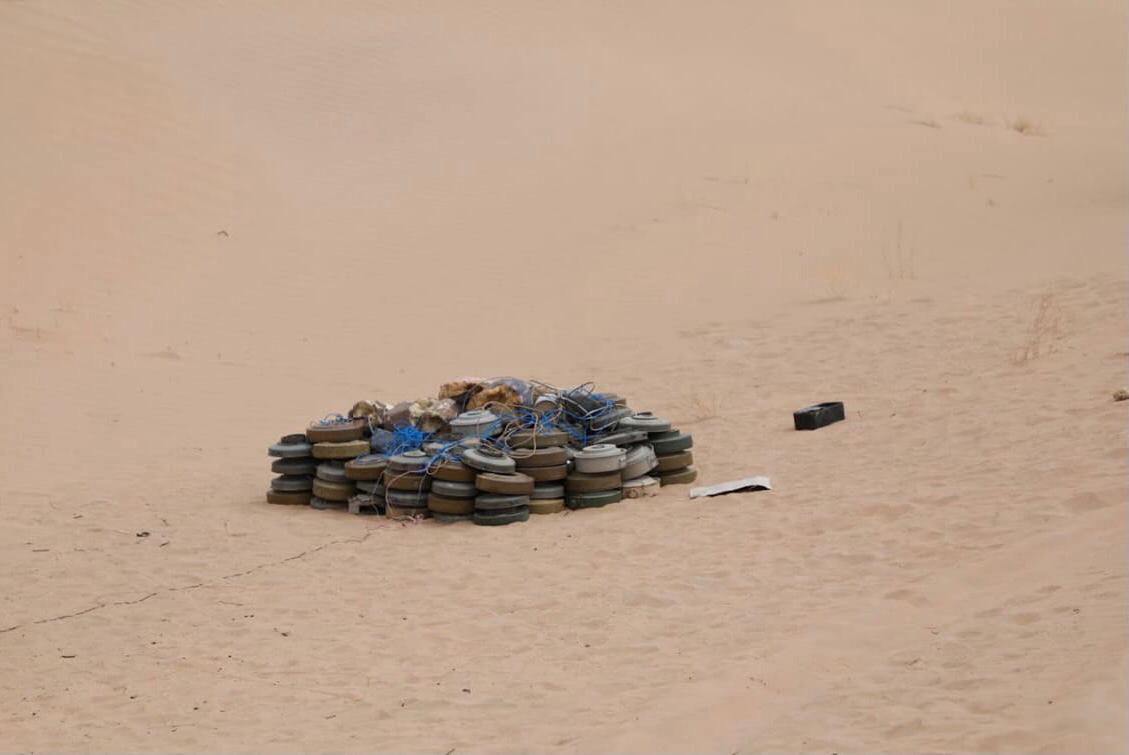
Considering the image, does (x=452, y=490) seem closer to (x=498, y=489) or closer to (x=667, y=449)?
(x=498, y=489)

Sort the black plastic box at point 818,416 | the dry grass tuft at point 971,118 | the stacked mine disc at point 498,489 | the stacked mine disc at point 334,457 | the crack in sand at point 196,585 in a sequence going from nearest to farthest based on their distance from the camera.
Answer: the crack in sand at point 196,585 → the stacked mine disc at point 498,489 → the stacked mine disc at point 334,457 → the black plastic box at point 818,416 → the dry grass tuft at point 971,118

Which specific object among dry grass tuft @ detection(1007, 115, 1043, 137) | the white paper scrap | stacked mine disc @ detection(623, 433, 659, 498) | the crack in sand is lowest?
the crack in sand

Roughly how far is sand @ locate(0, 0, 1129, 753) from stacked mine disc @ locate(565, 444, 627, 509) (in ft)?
0.70

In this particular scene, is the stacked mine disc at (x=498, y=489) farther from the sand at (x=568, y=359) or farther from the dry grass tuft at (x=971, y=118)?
the dry grass tuft at (x=971, y=118)

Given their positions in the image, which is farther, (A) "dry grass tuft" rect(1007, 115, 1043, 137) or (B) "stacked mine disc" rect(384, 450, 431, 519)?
(A) "dry grass tuft" rect(1007, 115, 1043, 137)

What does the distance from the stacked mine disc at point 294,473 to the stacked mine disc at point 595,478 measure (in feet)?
6.04

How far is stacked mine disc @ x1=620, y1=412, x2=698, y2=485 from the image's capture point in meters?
9.85

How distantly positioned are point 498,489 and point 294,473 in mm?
1648

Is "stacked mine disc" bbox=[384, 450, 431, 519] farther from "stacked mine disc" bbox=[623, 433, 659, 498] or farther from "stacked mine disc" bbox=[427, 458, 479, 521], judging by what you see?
"stacked mine disc" bbox=[623, 433, 659, 498]

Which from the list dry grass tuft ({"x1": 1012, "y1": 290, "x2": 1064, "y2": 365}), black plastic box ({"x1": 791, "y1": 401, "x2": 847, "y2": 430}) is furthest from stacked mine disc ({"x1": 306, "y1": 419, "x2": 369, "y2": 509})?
dry grass tuft ({"x1": 1012, "y1": 290, "x2": 1064, "y2": 365})

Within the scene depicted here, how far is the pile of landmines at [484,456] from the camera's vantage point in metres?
9.38

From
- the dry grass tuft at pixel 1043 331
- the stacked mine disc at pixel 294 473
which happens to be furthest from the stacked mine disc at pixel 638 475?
the dry grass tuft at pixel 1043 331

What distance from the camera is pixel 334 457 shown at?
9844 mm

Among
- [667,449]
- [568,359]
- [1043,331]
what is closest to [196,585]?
[667,449]
